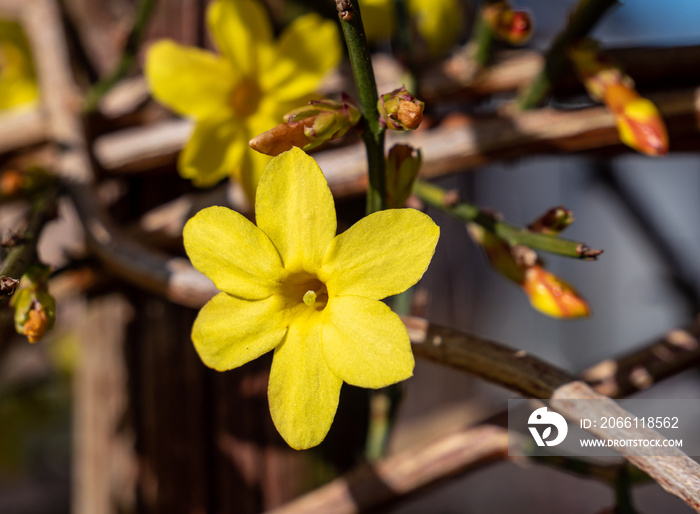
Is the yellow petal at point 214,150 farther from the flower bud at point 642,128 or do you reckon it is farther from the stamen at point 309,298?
the flower bud at point 642,128

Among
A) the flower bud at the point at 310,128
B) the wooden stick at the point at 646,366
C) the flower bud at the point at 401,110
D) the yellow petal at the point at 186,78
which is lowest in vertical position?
the wooden stick at the point at 646,366

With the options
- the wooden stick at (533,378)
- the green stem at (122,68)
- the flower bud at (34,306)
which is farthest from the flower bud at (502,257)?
the green stem at (122,68)

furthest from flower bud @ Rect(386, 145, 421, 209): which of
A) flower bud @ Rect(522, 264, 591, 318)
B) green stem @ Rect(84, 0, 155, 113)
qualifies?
green stem @ Rect(84, 0, 155, 113)

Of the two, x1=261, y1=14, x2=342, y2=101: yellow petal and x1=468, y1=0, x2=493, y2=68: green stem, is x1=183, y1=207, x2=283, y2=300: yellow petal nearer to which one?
x1=261, y1=14, x2=342, y2=101: yellow petal

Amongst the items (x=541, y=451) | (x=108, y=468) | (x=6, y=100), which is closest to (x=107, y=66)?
(x=6, y=100)

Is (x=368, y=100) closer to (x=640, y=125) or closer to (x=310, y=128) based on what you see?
(x=310, y=128)

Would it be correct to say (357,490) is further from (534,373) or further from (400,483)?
(534,373)

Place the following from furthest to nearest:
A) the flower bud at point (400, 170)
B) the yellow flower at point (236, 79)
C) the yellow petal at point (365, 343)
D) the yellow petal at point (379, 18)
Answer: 1. the yellow petal at point (379, 18)
2. the yellow flower at point (236, 79)
3. the flower bud at point (400, 170)
4. the yellow petal at point (365, 343)

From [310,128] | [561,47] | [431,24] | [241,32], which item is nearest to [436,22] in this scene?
[431,24]
